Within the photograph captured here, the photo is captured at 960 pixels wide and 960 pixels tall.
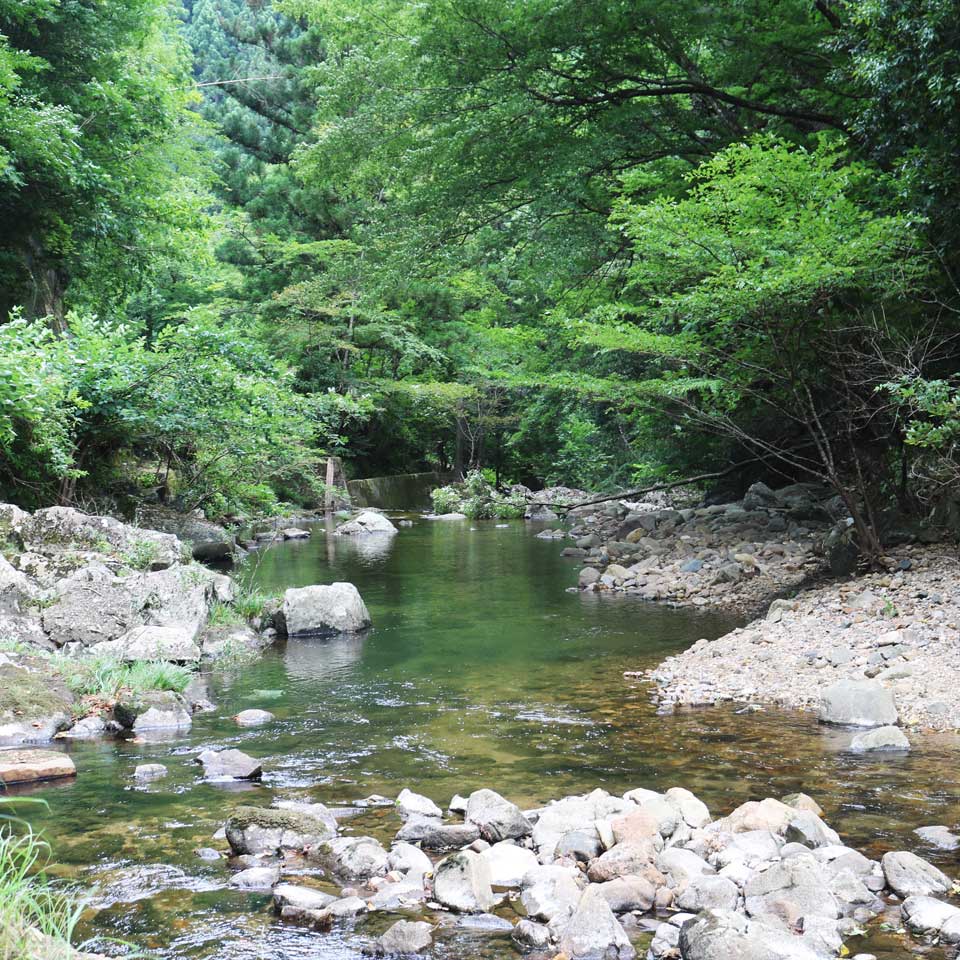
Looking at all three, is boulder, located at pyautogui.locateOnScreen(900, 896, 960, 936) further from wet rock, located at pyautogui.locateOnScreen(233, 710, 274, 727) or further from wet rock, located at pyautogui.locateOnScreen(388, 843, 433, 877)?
wet rock, located at pyautogui.locateOnScreen(233, 710, 274, 727)

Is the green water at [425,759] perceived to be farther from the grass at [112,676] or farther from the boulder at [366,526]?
the boulder at [366,526]

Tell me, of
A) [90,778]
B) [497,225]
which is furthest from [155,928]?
[497,225]

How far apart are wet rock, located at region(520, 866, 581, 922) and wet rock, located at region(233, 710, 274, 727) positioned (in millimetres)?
3079

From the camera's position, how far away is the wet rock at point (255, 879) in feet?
12.5

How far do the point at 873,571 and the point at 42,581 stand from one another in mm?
8013

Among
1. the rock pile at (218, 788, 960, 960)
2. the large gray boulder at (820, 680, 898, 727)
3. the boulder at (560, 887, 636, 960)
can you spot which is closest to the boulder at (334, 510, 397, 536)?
the large gray boulder at (820, 680, 898, 727)

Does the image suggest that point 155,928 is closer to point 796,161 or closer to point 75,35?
point 796,161

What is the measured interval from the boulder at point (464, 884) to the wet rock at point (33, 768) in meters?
2.54

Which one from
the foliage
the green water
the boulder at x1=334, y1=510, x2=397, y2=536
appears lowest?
the green water

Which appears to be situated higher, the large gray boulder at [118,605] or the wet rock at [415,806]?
the large gray boulder at [118,605]

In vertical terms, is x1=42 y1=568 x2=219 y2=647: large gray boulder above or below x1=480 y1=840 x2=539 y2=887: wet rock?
above

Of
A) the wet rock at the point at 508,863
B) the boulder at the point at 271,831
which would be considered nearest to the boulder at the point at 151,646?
the boulder at the point at 271,831

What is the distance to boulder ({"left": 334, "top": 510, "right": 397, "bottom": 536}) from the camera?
21875 mm

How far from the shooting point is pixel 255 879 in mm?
3834
